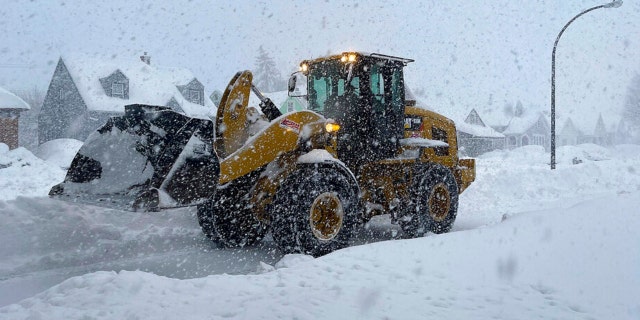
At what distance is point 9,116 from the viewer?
1094 inches

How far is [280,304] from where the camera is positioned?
163 inches

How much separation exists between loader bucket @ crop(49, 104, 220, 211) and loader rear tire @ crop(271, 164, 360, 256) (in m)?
0.85

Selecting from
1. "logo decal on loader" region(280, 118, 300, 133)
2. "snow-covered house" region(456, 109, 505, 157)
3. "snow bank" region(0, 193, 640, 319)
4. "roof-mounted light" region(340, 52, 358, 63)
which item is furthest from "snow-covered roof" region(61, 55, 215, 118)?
"snow bank" region(0, 193, 640, 319)

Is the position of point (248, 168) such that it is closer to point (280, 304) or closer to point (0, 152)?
point (280, 304)

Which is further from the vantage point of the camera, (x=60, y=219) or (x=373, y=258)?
(x=60, y=219)

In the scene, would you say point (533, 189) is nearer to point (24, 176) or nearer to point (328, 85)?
point (328, 85)

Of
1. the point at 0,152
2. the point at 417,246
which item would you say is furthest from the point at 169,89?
the point at 417,246

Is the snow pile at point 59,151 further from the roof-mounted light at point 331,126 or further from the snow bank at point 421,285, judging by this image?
the snow bank at point 421,285

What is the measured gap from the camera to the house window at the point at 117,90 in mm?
33969

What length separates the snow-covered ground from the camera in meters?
4.12

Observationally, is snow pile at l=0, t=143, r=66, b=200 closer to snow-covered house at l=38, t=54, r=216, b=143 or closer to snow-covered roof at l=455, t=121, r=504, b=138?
snow-covered house at l=38, t=54, r=216, b=143

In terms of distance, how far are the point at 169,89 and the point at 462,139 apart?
2615 centimetres

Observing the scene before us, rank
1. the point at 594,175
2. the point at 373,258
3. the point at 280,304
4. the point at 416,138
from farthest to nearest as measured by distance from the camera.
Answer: the point at 594,175 < the point at 416,138 < the point at 373,258 < the point at 280,304

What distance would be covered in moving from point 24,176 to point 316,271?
15.1 metres
